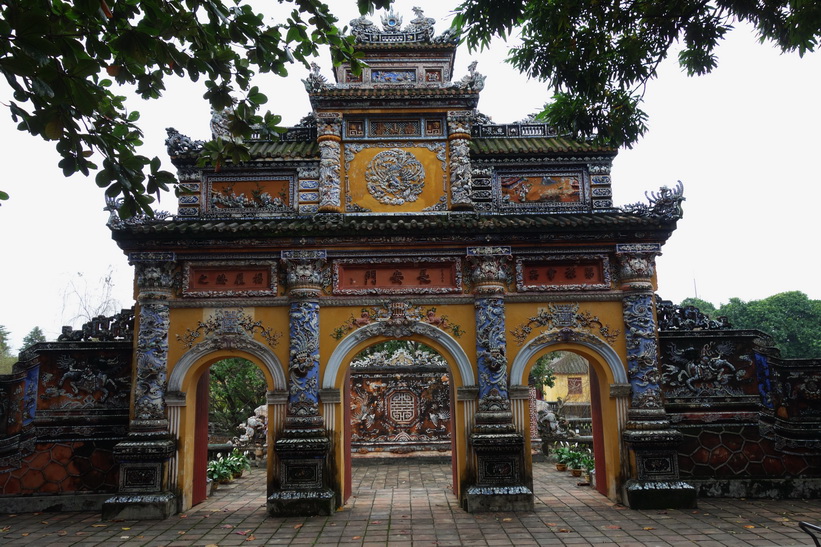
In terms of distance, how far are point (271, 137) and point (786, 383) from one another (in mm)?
9981

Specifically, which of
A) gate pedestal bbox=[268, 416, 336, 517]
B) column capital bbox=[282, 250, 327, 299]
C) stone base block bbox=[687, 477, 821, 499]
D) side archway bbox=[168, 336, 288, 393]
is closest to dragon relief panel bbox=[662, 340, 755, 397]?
stone base block bbox=[687, 477, 821, 499]

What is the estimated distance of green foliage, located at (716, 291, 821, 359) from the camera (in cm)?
3234

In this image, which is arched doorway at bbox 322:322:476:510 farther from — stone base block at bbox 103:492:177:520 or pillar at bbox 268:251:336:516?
stone base block at bbox 103:492:177:520

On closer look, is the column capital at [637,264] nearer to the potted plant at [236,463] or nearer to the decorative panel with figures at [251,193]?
the decorative panel with figures at [251,193]

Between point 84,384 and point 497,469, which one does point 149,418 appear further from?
point 497,469

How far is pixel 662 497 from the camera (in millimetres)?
9336

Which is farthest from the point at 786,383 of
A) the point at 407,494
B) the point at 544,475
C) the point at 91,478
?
the point at 91,478

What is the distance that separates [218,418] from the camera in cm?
2006

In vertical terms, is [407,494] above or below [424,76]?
below

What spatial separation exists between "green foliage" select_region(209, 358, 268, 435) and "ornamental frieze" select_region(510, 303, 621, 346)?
1114 centimetres

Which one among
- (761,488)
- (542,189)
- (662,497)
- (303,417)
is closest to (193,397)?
(303,417)

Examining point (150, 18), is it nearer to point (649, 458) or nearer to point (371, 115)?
point (371, 115)

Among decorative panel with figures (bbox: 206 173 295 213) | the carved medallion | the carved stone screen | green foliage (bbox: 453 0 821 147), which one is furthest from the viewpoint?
the carved stone screen

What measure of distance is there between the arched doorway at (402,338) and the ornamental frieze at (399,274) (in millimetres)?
709
